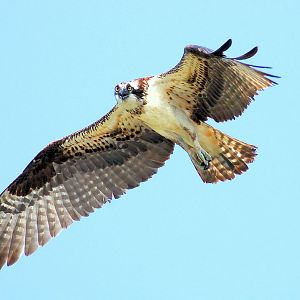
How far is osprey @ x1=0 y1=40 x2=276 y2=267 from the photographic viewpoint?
12023 mm

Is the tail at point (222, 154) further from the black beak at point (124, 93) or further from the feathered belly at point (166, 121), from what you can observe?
the black beak at point (124, 93)

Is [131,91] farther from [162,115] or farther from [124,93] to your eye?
[162,115]

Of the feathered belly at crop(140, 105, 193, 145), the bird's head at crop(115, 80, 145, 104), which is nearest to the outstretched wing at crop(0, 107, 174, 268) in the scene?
the feathered belly at crop(140, 105, 193, 145)

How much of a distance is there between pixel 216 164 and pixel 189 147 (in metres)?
0.50

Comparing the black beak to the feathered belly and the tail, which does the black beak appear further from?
the tail

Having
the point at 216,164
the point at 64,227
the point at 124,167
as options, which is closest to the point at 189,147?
the point at 216,164

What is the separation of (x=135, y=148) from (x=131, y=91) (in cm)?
160

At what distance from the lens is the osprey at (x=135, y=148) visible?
12.0 m

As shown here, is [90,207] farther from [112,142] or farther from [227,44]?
[227,44]

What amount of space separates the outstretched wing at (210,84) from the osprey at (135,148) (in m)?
0.01

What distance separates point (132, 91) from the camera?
12164mm

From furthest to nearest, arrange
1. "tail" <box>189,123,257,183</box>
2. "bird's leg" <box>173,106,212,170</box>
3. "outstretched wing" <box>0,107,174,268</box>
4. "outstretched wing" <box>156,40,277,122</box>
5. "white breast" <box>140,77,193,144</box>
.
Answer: "outstretched wing" <box>0,107,174,268</box> < "tail" <box>189,123,257,183</box> < "bird's leg" <box>173,106,212,170</box> < "white breast" <box>140,77,193,144</box> < "outstretched wing" <box>156,40,277,122</box>

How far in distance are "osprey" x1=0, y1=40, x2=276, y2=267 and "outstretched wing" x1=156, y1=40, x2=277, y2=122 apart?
0.01m

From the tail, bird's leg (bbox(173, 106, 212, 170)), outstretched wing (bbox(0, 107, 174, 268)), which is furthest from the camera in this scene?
outstretched wing (bbox(0, 107, 174, 268))
